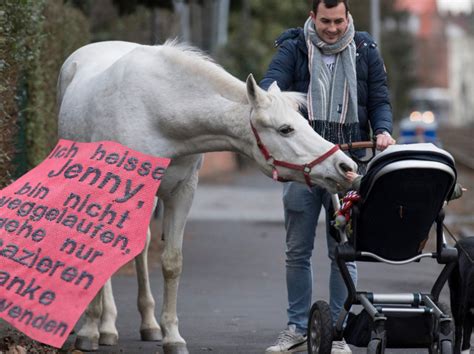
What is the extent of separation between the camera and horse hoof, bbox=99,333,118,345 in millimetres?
8883

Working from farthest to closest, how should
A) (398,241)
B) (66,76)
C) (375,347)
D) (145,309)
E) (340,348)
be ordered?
(66,76)
(145,309)
(340,348)
(398,241)
(375,347)

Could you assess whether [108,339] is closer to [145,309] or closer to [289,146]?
[145,309]

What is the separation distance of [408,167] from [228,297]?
502 centimetres

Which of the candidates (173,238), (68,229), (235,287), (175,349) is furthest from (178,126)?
(235,287)

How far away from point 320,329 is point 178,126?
5.10ft

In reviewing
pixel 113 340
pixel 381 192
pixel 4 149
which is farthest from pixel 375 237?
pixel 4 149

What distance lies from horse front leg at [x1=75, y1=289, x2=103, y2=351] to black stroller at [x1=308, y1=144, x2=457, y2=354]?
1872 mm

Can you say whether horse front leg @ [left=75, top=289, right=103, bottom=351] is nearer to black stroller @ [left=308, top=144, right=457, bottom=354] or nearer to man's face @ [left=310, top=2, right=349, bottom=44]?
black stroller @ [left=308, top=144, right=457, bottom=354]

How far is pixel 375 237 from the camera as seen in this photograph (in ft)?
23.3

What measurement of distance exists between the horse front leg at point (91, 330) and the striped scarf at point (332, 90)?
184 centimetres

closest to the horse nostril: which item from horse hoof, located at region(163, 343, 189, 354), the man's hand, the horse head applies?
the horse head

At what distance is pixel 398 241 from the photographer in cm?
710

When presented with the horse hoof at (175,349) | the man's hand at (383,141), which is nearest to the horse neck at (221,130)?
the man's hand at (383,141)

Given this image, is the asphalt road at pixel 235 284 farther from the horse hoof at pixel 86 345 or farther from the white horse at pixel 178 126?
the white horse at pixel 178 126
